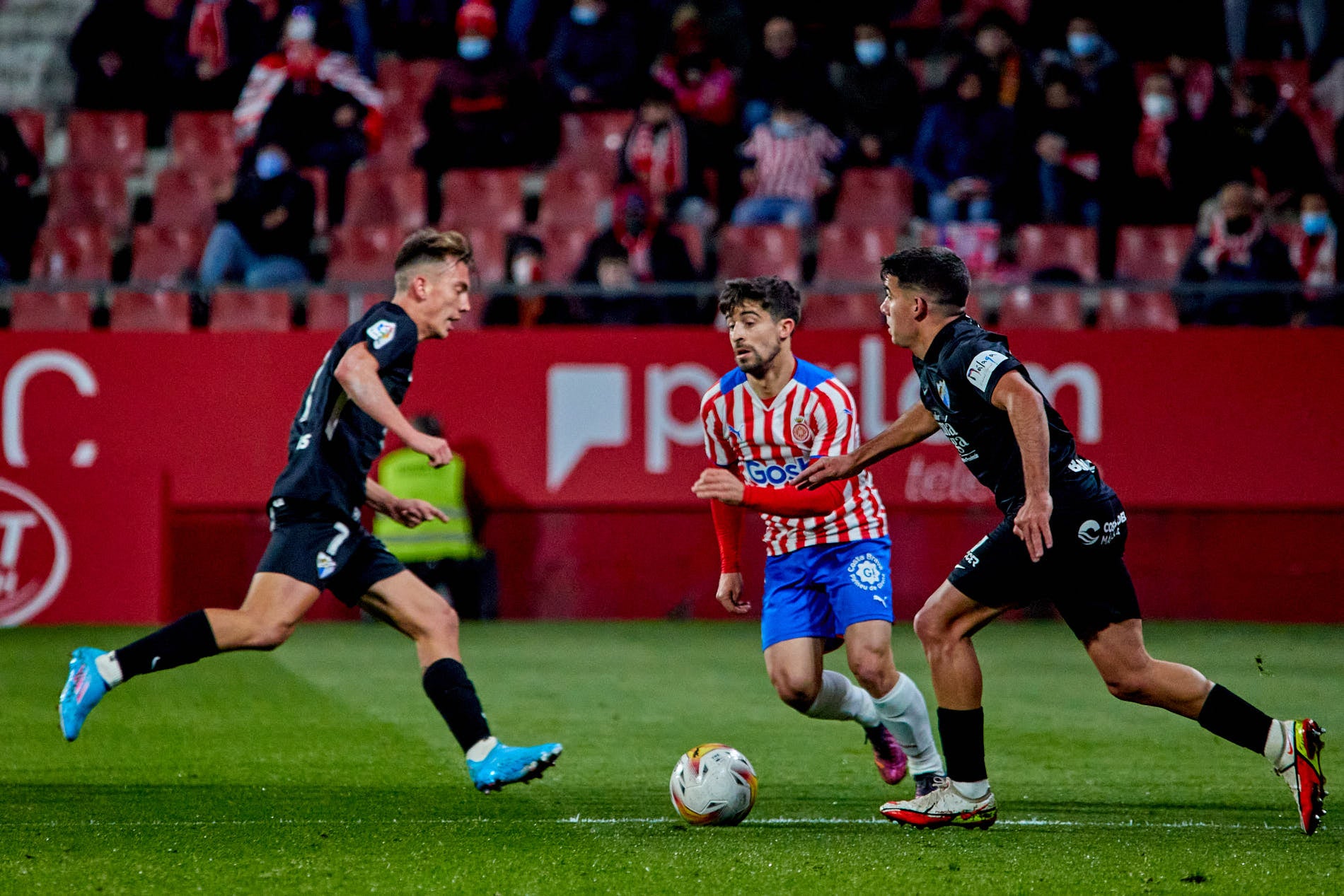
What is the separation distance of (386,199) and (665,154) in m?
2.49

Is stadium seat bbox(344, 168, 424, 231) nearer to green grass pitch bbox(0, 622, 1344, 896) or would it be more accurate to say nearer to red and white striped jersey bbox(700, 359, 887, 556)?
green grass pitch bbox(0, 622, 1344, 896)

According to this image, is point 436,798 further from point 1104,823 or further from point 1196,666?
point 1196,666

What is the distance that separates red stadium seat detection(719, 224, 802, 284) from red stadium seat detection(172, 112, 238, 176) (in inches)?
191

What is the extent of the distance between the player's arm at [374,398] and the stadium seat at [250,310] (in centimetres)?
738

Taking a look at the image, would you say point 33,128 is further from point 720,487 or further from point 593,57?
point 720,487

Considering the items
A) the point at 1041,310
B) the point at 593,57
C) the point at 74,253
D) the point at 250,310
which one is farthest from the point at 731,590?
the point at 593,57

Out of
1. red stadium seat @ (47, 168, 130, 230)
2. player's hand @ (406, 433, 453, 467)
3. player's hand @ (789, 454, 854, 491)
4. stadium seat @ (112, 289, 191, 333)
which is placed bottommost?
player's hand @ (789, 454, 854, 491)

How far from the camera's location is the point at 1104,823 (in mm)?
5711

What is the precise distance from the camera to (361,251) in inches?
568

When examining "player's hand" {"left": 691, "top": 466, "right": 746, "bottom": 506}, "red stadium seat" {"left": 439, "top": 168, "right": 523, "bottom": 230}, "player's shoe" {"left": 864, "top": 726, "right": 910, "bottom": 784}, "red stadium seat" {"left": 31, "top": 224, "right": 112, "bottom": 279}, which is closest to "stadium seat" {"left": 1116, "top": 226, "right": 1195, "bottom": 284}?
"red stadium seat" {"left": 439, "top": 168, "right": 523, "bottom": 230}

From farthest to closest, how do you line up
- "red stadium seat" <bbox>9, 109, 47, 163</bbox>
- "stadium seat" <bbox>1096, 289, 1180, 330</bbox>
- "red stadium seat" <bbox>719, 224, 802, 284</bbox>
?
1. "red stadium seat" <bbox>9, 109, 47, 163</bbox>
2. "red stadium seat" <bbox>719, 224, 802, 284</bbox>
3. "stadium seat" <bbox>1096, 289, 1180, 330</bbox>

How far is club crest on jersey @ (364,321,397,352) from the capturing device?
6090 mm

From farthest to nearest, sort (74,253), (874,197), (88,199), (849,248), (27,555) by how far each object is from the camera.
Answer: (88,199)
(874,197)
(74,253)
(849,248)
(27,555)

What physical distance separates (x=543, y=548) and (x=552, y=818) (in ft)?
24.5
